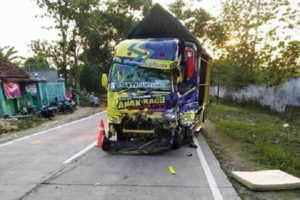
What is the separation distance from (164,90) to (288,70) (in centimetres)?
433

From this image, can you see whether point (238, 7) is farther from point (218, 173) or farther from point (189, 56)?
point (218, 173)

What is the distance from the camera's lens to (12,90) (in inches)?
948

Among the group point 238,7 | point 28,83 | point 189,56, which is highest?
point 238,7

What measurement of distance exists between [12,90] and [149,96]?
47.1 ft

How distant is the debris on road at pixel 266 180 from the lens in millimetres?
7801

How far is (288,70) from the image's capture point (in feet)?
44.8

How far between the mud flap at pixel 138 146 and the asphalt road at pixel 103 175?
0.21 metres

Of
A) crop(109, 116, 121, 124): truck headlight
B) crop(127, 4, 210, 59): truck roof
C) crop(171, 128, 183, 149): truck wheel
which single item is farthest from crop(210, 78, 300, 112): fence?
crop(109, 116, 121, 124): truck headlight

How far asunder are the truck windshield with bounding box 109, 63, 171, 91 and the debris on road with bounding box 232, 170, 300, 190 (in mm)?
3789

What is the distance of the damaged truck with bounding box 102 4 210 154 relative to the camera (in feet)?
38.2

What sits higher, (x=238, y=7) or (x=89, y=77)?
(x=238, y=7)

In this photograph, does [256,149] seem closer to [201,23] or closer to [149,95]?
[149,95]

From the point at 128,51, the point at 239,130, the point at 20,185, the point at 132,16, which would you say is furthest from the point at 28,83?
the point at 132,16

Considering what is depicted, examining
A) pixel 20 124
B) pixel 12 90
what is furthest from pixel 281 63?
pixel 12 90
